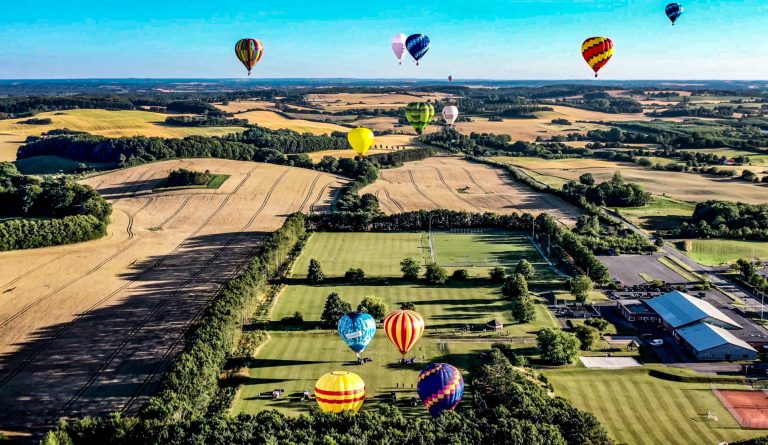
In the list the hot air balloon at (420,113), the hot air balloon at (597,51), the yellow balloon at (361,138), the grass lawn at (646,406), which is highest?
the hot air balloon at (597,51)

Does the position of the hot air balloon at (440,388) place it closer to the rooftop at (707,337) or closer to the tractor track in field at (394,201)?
the rooftop at (707,337)

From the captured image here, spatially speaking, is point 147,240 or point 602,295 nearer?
point 602,295

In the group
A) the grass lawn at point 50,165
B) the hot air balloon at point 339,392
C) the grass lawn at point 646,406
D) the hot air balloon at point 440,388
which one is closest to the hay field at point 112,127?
the grass lawn at point 50,165

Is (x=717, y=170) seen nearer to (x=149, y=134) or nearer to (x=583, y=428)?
(x=583, y=428)

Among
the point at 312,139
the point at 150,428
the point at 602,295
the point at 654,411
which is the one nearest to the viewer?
the point at 150,428

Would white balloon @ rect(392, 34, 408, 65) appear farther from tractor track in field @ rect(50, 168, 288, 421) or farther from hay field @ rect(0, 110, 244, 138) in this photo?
hay field @ rect(0, 110, 244, 138)

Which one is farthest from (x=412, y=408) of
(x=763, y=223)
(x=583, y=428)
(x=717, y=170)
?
(x=717, y=170)

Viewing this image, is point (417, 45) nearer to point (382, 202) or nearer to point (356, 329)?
point (382, 202)
